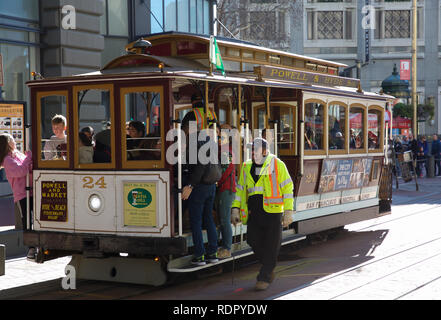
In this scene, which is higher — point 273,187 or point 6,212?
point 273,187

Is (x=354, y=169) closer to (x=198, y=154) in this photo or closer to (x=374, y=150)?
(x=374, y=150)

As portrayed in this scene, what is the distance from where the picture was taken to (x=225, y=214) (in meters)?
9.05

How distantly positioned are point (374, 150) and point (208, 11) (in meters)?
14.4

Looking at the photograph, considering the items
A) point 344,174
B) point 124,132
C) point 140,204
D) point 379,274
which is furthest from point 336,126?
point 140,204

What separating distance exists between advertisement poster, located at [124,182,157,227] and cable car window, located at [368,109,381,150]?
20.4ft

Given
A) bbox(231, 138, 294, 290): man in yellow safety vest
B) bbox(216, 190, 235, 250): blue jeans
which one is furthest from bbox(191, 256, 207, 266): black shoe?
bbox(231, 138, 294, 290): man in yellow safety vest

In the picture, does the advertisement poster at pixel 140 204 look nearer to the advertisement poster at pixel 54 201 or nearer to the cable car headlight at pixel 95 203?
the cable car headlight at pixel 95 203

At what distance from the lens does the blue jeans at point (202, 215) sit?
8.50m

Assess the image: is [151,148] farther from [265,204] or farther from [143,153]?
[265,204]

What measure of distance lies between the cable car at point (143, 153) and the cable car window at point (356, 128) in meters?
1.37

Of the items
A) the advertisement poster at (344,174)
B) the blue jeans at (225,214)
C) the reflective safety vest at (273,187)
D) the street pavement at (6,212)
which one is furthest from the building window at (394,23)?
the reflective safety vest at (273,187)

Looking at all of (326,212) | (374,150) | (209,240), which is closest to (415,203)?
(374,150)

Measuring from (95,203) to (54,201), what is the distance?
2.15 ft

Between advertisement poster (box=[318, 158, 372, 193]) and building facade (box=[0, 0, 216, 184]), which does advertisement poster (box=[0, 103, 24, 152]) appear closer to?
building facade (box=[0, 0, 216, 184])
